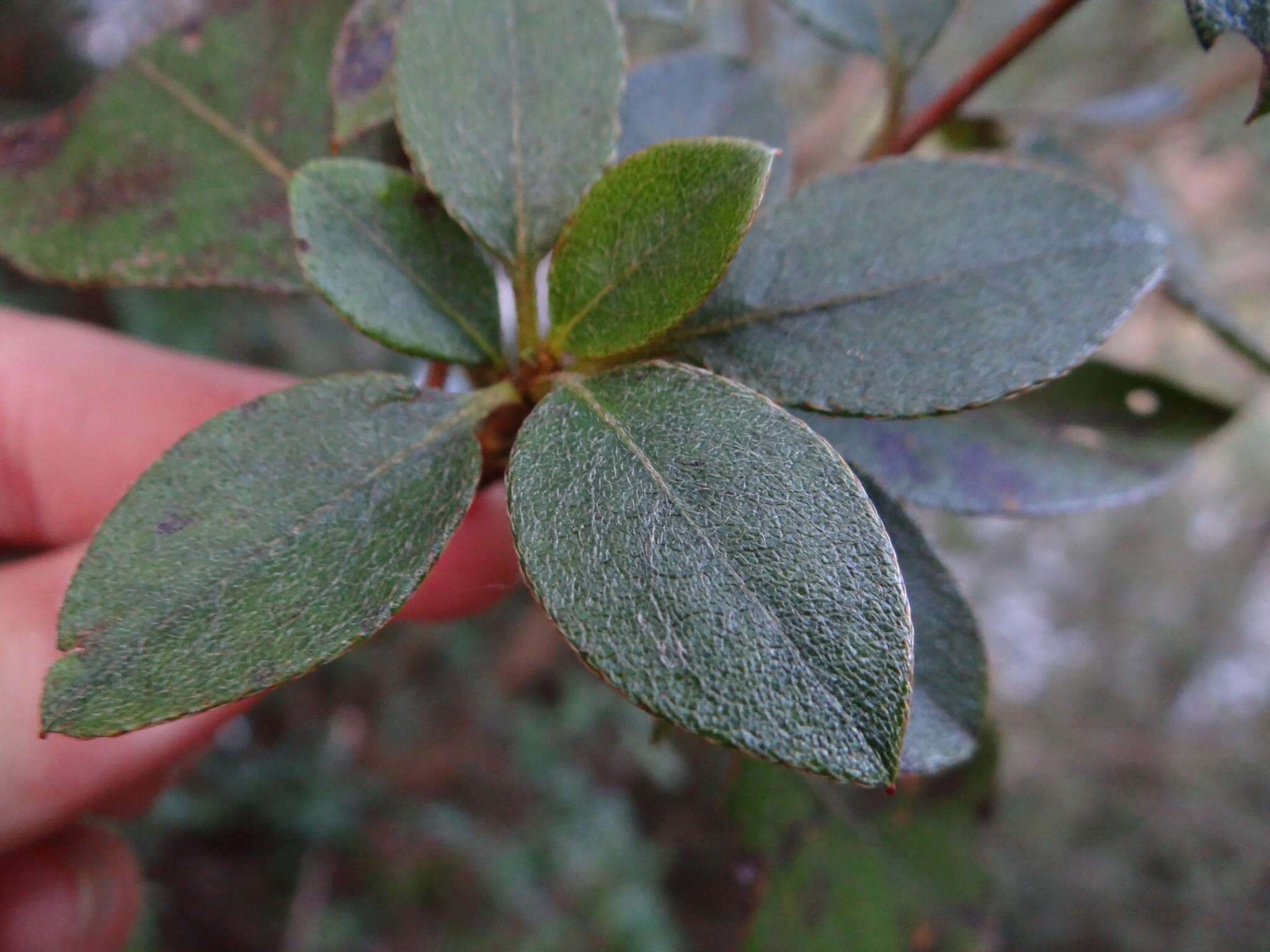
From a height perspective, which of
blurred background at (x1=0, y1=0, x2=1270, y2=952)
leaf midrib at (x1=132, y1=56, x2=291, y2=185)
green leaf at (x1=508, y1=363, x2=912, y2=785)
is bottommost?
blurred background at (x1=0, y1=0, x2=1270, y2=952)

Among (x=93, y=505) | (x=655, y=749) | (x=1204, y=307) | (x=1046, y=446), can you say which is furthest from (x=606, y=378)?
(x=655, y=749)

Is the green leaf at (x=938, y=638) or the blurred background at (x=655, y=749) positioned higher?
the green leaf at (x=938, y=638)

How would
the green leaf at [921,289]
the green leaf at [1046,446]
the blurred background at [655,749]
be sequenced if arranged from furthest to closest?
the blurred background at [655,749] → the green leaf at [1046,446] → the green leaf at [921,289]

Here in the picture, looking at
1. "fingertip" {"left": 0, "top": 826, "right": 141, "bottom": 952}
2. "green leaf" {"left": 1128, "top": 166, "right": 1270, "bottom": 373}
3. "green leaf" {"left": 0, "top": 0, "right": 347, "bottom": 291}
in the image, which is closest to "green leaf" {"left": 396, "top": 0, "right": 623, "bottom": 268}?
"green leaf" {"left": 0, "top": 0, "right": 347, "bottom": 291}

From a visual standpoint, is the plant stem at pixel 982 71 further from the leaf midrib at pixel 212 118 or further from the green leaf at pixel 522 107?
the leaf midrib at pixel 212 118

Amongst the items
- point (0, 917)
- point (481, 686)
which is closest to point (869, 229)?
point (0, 917)

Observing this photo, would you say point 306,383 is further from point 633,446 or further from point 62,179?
point 62,179

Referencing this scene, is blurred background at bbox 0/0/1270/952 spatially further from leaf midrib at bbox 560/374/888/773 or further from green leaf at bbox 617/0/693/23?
leaf midrib at bbox 560/374/888/773

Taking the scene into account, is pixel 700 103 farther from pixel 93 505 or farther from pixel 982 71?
pixel 93 505

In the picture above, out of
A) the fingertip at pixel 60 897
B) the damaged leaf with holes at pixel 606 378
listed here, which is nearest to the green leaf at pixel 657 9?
the damaged leaf with holes at pixel 606 378
